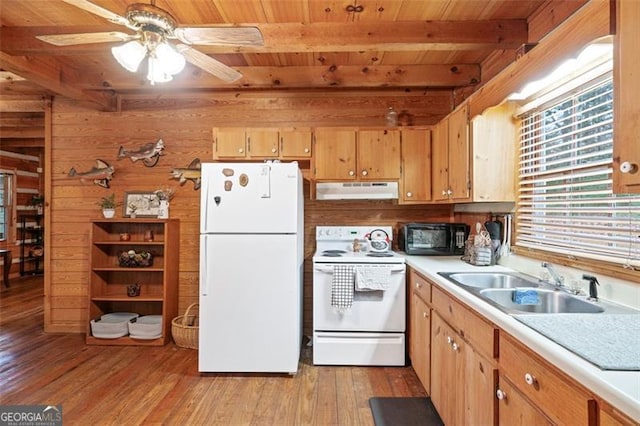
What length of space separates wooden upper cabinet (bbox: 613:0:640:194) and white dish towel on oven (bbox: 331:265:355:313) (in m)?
A: 1.88

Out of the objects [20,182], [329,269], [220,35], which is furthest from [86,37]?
[20,182]

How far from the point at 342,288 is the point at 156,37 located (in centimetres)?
202

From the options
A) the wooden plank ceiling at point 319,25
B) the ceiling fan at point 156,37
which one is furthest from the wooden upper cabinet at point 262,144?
the ceiling fan at point 156,37

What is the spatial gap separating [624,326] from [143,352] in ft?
11.0

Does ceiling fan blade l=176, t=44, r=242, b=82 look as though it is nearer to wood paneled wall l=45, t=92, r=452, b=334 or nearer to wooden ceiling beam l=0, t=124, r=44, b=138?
wood paneled wall l=45, t=92, r=452, b=334

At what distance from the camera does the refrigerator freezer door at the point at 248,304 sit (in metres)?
2.63

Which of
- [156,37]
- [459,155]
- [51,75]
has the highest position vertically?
[51,75]

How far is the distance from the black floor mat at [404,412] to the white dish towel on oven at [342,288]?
2.23 feet

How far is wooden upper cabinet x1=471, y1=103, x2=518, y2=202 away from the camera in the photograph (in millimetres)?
2318

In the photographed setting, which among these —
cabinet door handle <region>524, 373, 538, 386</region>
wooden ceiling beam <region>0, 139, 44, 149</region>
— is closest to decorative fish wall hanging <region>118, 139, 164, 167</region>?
cabinet door handle <region>524, 373, 538, 386</region>

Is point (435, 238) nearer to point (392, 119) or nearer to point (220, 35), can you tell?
point (392, 119)

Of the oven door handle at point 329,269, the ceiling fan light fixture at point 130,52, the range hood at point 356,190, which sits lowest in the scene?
the oven door handle at point 329,269

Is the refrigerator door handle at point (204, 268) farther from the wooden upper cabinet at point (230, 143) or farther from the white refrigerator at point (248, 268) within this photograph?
the wooden upper cabinet at point (230, 143)

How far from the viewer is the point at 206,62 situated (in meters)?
2.03
